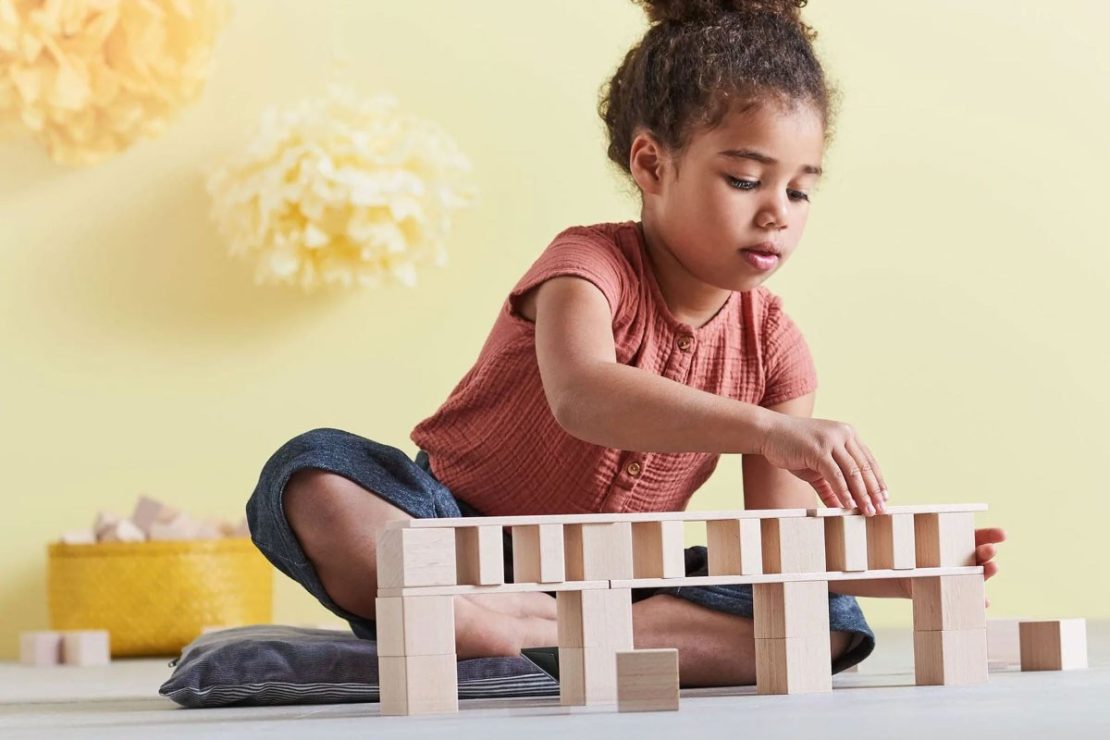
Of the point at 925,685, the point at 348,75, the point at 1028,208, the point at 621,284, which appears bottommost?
the point at 925,685

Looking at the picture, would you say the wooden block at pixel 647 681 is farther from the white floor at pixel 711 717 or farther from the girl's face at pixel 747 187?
the girl's face at pixel 747 187

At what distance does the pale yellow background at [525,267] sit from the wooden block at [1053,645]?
37.4 inches

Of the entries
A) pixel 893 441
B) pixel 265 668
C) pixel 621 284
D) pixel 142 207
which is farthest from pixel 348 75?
pixel 265 668

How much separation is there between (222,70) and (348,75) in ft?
0.54

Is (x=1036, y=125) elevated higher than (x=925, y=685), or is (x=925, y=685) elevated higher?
(x=1036, y=125)

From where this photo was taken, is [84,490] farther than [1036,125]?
No

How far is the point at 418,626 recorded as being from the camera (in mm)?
847

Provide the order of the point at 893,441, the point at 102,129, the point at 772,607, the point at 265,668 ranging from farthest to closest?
1. the point at 893,441
2. the point at 102,129
3. the point at 265,668
4. the point at 772,607

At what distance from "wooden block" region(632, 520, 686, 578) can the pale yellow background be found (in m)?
1.18

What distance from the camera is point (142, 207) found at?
2.05 metres

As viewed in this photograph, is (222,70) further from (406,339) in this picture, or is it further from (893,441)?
(893,441)

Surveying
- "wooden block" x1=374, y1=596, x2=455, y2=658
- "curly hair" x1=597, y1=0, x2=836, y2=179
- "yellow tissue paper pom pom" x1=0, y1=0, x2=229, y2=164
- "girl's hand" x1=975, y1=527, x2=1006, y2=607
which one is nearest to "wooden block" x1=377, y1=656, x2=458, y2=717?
"wooden block" x1=374, y1=596, x2=455, y2=658

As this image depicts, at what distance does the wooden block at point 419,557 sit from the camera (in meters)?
0.85

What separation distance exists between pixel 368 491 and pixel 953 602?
399mm
